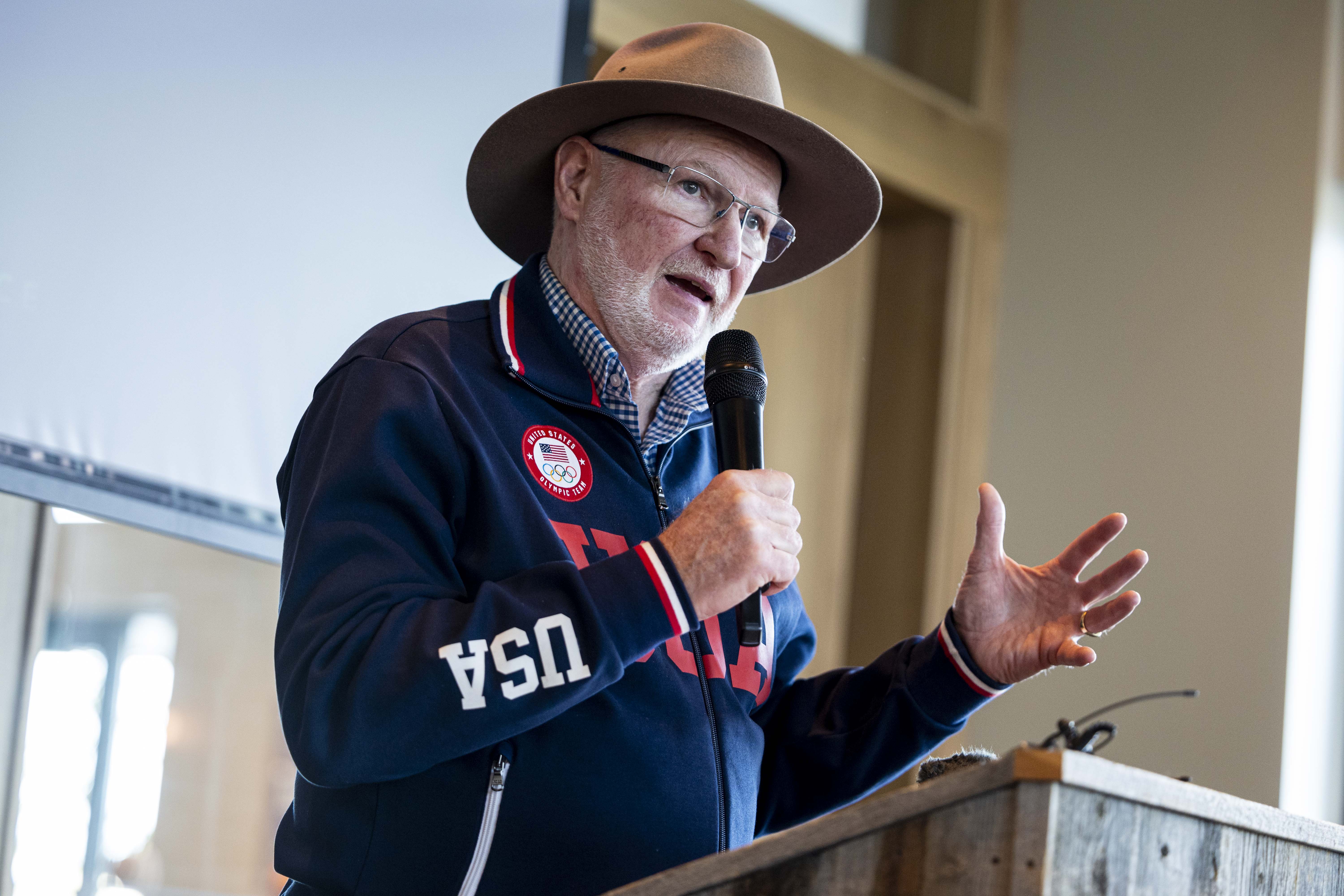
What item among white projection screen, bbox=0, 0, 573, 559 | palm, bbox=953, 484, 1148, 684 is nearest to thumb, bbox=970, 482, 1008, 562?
palm, bbox=953, 484, 1148, 684

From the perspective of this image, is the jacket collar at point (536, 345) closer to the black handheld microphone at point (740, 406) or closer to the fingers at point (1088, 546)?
the black handheld microphone at point (740, 406)

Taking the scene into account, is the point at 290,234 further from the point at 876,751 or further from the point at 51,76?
the point at 876,751

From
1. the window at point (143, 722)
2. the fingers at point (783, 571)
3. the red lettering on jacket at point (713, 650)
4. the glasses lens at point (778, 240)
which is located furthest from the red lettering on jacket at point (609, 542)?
the window at point (143, 722)

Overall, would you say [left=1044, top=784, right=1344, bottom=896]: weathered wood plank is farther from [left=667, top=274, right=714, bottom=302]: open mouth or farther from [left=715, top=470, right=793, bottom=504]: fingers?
[left=667, top=274, right=714, bottom=302]: open mouth

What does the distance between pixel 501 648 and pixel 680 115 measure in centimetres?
79

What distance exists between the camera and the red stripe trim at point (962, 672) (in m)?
1.48

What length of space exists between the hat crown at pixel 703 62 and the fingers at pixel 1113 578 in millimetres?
674

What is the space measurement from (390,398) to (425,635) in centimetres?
27

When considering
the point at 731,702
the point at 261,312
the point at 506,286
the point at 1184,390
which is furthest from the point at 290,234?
the point at 1184,390

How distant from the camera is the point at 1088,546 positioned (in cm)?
141

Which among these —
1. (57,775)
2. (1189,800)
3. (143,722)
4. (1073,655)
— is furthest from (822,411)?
(1189,800)

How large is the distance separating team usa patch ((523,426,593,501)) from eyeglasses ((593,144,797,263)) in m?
0.33

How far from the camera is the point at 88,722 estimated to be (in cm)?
278

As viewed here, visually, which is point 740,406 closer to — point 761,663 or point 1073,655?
point 761,663
